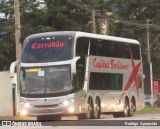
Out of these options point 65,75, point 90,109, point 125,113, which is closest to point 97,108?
point 90,109

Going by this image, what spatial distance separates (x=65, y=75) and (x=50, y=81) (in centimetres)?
74

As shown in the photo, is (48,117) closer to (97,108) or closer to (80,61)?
(97,108)

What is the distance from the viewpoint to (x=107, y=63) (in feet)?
94.2

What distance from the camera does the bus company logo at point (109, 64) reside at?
27.6 m

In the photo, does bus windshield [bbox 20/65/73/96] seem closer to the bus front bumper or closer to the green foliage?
the bus front bumper

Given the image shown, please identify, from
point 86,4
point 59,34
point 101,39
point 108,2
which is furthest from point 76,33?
point 108,2

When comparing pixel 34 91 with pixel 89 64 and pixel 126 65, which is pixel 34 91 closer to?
pixel 89 64

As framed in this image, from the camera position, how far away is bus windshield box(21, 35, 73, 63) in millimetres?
25250

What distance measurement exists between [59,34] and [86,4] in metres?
27.4

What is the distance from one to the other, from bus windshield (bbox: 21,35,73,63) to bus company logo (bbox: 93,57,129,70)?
2500 millimetres

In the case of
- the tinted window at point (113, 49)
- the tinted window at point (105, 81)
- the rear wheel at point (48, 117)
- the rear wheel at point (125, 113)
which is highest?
the tinted window at point (113, 49)

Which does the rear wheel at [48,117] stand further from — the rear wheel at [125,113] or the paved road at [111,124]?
the rear wheel at [125,113]

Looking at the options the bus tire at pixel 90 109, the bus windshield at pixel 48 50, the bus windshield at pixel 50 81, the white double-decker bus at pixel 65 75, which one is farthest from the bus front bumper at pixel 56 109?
the bus windshield at pixel 48 50

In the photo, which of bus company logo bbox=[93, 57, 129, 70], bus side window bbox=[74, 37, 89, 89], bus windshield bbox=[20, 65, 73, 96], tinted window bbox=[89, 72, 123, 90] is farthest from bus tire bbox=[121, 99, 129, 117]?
bus windshield bbox=[20, 65, 73, 96]
